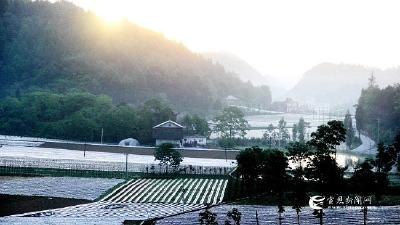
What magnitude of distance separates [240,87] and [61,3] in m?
34.1

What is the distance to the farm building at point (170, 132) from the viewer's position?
42.7 meters

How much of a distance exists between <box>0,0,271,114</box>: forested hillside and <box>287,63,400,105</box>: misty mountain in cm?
7211

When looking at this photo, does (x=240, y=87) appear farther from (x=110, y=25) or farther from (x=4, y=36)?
(x=4, y=36)

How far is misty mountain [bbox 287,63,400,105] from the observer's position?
550ft

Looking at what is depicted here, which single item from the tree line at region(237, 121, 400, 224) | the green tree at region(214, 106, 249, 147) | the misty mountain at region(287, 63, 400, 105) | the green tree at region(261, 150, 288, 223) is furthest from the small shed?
the misty mountain at region(287, 63, 400, 105)

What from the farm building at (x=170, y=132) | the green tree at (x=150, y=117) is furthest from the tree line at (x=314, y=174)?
the green tree at (x=150, y=117)

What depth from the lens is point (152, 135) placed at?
4422 cm

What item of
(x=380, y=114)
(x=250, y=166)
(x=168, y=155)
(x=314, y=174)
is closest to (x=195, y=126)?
(x=168, y=155)

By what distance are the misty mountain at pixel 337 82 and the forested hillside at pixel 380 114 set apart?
108 meters

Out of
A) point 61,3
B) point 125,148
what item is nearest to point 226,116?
point 125,148

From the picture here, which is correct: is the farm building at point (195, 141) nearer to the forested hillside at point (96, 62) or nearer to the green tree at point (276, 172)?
the forested hillside at point (96, 62)

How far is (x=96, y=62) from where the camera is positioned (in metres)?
75.6

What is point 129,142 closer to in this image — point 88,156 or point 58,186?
point 88,156

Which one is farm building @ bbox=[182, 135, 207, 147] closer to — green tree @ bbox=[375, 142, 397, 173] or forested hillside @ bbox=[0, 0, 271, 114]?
green tree @ bbox=[375, 142, 397, 173]
